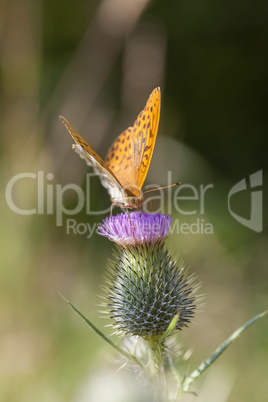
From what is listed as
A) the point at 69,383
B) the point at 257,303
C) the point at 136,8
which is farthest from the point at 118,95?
the point at 69,383

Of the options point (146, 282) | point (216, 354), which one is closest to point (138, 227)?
point (146, 282)

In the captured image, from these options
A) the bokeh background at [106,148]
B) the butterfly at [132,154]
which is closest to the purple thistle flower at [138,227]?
the butterfly at [132,154]

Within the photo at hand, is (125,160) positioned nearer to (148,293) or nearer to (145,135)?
(145,135)

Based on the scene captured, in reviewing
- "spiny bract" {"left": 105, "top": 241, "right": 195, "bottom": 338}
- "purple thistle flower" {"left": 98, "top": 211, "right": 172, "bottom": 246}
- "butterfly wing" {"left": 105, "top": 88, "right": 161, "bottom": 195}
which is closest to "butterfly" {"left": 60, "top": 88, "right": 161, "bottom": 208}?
"butterfly wing" {"left": 105, "top": 88, "right": 161, "bottom": 195}

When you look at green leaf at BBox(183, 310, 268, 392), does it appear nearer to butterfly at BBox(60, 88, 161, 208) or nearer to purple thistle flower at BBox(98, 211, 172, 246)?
purple thistle flower at BBox(98, 211, 172, 246)

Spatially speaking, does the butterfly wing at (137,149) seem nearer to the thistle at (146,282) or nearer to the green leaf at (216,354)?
the thistle at (146,282)

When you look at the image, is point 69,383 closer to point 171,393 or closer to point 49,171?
point 171,393
